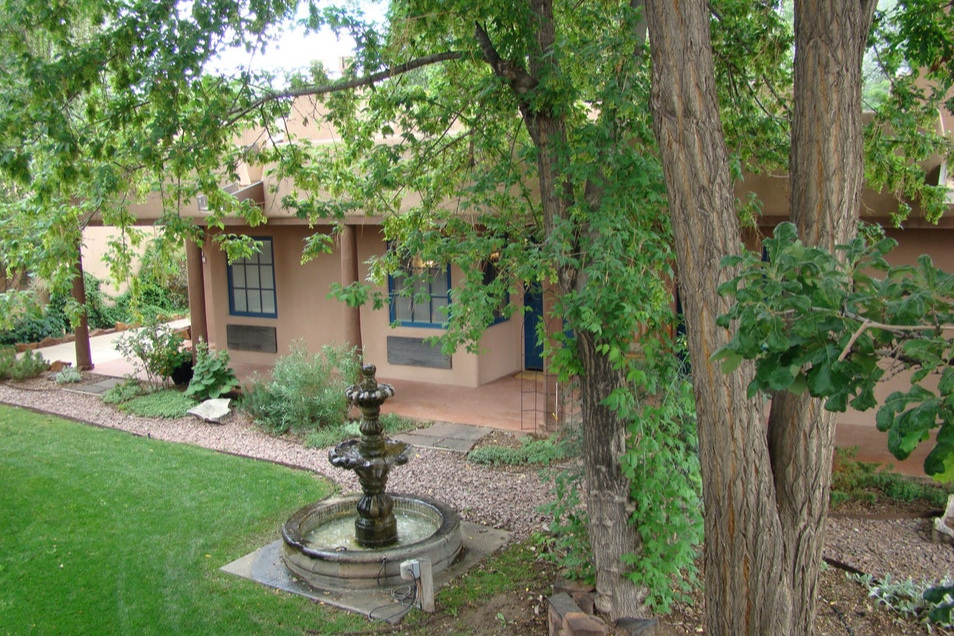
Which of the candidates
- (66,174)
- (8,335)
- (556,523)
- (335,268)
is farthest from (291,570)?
(8,335)

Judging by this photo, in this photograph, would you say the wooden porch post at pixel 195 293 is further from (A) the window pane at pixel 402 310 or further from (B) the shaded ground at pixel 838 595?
(B) the shaded ground at pixel 838 595

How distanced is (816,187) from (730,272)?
609mm

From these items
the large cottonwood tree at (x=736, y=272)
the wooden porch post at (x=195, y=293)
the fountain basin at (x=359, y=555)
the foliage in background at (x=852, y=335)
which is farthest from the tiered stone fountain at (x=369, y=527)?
the wooden porch post at (x=195, y=293)

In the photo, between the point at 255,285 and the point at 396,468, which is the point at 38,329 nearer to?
the point at 255,285

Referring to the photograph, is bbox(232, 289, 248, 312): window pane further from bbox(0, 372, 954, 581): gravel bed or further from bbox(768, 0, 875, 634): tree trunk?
bbox(768, 0, 875, 634): tree trunk

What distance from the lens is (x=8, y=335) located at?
62.3 feet

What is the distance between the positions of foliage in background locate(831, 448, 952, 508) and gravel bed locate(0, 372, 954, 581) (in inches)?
17.8

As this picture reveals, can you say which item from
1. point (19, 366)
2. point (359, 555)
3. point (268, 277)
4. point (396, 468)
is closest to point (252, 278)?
point (268, 277)

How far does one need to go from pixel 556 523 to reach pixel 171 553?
3.57 metres

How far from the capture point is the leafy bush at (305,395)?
11039mm

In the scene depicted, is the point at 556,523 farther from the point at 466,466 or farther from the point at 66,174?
the point at 66,174

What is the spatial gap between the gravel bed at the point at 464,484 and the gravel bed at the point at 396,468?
1 cm

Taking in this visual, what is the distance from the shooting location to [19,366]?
48.7 ft

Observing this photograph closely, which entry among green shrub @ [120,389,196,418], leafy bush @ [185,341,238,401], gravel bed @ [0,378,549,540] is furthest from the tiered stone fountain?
leafy bush @ [185,341,238,401]
